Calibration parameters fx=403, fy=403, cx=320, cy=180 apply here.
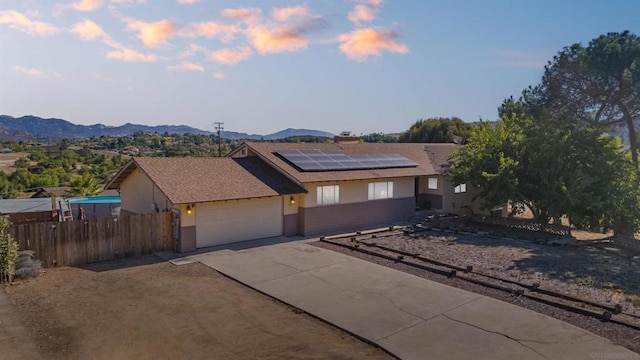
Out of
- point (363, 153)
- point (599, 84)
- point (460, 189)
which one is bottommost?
point (460, 189)

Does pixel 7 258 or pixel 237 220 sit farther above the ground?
pixel 237 220

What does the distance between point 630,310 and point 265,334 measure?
9.88 metres

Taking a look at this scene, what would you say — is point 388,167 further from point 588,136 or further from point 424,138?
point 424,138

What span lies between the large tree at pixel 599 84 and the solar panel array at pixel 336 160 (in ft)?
33.9

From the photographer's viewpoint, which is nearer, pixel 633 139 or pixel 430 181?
pixel 633 139

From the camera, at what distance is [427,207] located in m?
27.6

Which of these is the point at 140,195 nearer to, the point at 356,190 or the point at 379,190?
the point at 356,190

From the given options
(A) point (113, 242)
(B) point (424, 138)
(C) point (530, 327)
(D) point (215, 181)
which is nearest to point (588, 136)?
(C) point (530, 327)

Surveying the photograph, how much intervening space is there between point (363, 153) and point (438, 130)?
35395mm

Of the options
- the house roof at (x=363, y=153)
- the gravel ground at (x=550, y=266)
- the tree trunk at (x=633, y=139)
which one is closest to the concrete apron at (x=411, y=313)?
the gravel ground at (x=550, y=266)

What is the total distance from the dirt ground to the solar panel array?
9861 millimetres

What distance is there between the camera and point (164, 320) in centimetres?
1016

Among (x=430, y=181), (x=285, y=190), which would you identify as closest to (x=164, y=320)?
(x=285, y=190)

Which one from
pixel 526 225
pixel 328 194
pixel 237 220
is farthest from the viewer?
pixel 526 225
